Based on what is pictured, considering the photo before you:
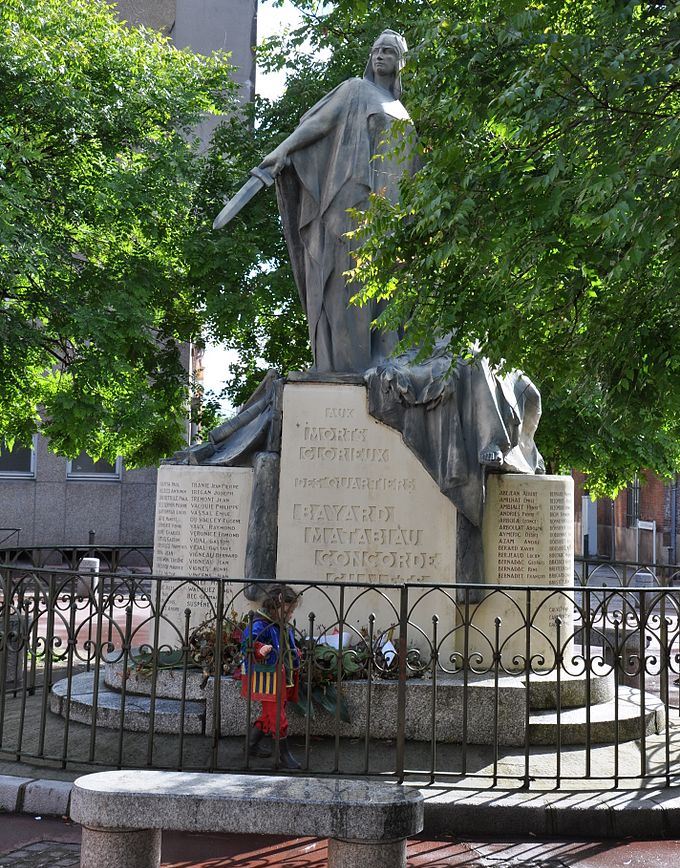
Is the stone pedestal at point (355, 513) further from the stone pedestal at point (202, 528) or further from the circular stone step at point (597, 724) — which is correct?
the circular stone step at point (597, 724)

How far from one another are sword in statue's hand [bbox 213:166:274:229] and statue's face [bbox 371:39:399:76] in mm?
1428

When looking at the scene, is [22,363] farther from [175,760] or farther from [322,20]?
[175,760]

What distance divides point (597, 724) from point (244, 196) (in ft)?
16.8

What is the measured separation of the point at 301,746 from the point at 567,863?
222cm

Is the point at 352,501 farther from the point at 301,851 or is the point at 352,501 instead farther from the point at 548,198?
the point at 301,851

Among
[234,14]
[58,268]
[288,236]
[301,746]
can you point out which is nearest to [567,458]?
[58,268]

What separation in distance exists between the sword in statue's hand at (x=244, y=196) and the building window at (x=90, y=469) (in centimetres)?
2178

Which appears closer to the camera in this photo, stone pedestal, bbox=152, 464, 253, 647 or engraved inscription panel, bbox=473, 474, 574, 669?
engraved inscription panel, bbox=473, 474, 574, 669

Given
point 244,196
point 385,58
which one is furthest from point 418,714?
point 385,58

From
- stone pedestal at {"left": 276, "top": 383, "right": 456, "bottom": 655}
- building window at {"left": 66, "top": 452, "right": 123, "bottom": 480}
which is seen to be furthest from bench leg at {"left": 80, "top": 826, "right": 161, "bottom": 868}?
building window at {"left": 66, "top": 452, "right": 123, "bottom": 480}

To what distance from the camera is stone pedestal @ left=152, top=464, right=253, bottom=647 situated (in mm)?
8406

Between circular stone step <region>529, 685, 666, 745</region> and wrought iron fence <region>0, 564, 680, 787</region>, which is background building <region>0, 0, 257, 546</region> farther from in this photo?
circular stone step <region>529, 685, 666, 745</region>

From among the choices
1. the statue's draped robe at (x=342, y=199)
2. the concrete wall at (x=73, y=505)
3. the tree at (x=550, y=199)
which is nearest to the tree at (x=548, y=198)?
the tree at (x=550, y=199)

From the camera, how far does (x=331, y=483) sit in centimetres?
813
